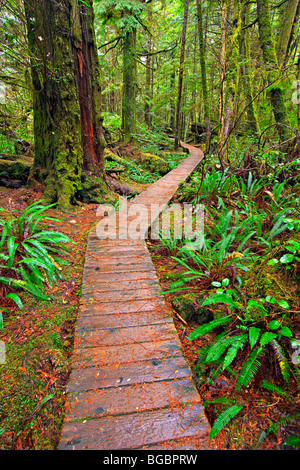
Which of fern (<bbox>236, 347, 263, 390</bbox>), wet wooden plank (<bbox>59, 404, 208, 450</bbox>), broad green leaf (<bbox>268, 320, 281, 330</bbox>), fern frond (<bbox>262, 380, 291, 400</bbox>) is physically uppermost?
broad green leaf (<bbox>268, 320, 281, 330</bbox>)

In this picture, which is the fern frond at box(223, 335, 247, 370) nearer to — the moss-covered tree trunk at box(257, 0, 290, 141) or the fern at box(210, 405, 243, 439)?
the fern at box(210, 405, 243, 439)

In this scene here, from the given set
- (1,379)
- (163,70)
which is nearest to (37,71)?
(1,379)

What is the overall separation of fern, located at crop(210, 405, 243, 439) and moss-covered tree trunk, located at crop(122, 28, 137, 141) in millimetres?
11966

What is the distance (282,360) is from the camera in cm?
181

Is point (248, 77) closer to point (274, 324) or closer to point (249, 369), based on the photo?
point (274, 324)

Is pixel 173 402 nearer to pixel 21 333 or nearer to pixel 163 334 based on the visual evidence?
pixel 163 334

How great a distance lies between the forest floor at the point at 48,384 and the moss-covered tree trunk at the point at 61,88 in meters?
2.94

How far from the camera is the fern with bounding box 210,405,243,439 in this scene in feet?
4.97

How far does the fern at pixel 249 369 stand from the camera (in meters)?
1.75

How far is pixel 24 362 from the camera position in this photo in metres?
1.95

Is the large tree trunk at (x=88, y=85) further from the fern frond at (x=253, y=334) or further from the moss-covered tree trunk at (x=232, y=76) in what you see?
the fern frond at (x=253, y=334)

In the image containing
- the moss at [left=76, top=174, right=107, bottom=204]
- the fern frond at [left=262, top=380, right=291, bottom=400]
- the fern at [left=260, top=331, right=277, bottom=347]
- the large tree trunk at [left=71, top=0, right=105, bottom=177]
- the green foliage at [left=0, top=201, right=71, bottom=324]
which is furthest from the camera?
the moss at [left=76, top=174, right=107, bottom=204]

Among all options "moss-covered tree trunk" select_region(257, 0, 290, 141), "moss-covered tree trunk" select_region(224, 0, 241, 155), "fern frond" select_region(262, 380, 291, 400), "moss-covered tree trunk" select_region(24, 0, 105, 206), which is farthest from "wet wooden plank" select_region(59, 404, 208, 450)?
"moss-covered tree trunk" select_region(257, 0, 290, 141)

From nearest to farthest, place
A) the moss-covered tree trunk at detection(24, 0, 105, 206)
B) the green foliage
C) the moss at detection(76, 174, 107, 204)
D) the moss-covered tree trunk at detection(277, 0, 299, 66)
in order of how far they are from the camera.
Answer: the green foliage, the moss-covered tree trunk at detection(24, 0, 105, 206), the moss at detection(76, 174, 107, 204), the moss-covered tree trunk at detection(277, 0, 299, 66)
